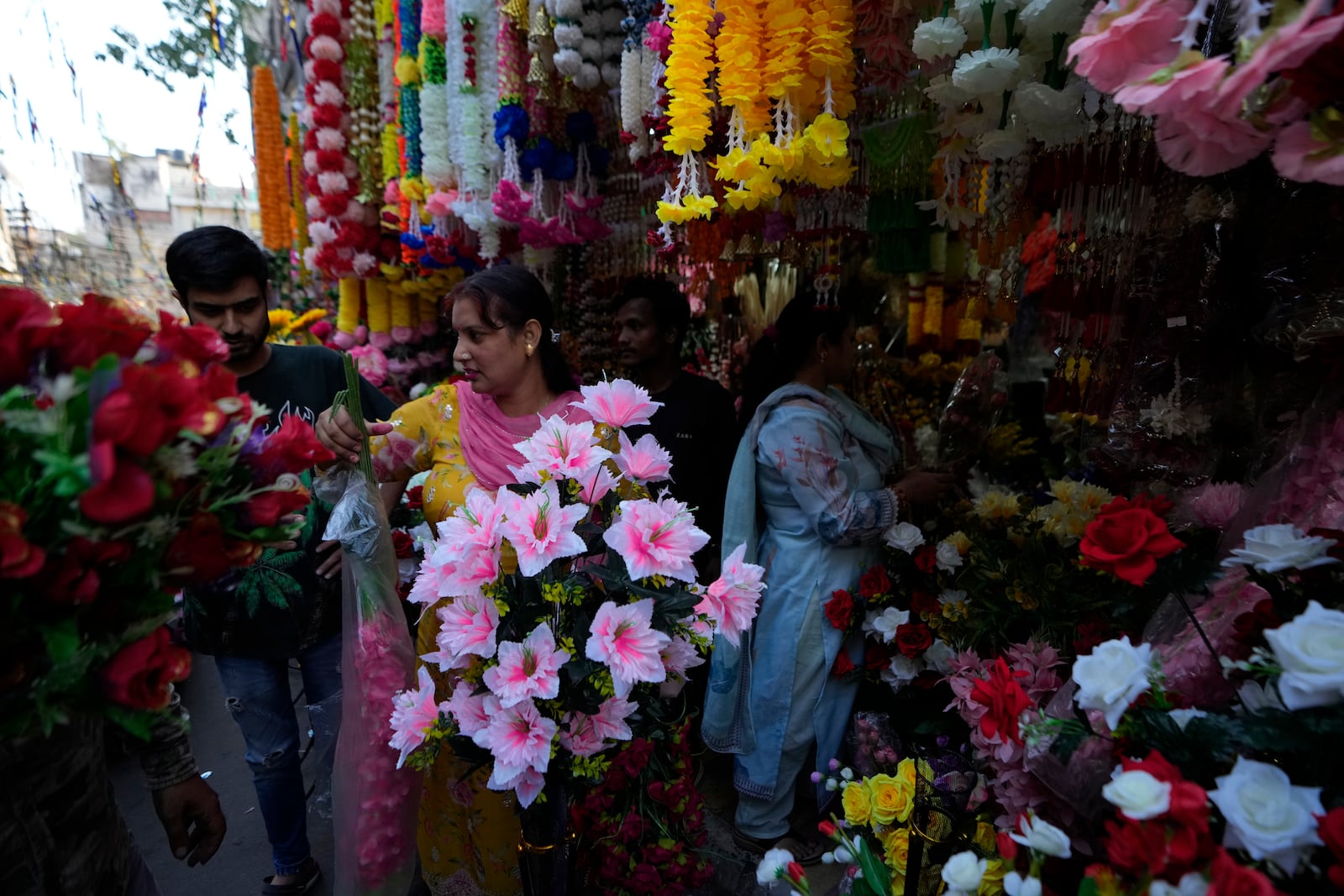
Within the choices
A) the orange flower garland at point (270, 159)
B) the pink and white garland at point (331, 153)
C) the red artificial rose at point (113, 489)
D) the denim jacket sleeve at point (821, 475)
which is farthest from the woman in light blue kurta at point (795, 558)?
the orange flower garland at point (270, 159)

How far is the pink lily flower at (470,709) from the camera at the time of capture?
1.04m

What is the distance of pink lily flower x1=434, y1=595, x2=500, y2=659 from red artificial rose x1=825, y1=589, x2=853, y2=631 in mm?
1290

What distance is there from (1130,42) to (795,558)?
1.58m

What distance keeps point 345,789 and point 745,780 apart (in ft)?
3.94

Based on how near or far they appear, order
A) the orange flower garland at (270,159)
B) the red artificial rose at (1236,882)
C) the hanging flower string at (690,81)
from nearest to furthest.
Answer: the red artificial rose at (1236,882) → the hanging flower string at (690,81) → the orange flower garland at (270,159)

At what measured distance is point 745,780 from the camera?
2.15m

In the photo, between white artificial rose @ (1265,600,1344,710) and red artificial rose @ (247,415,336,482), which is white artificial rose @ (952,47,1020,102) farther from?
red artificial rose @ (247,415,336,482)

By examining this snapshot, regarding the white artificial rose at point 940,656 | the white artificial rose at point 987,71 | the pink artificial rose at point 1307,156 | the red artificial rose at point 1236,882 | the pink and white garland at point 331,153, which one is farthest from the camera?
the pink and white garland at point 331,153

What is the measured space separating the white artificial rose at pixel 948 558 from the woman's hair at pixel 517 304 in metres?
1.17

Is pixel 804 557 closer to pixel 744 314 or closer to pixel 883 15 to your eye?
pixel 883 15

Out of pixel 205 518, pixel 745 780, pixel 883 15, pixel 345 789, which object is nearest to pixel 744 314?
pixel 883 15

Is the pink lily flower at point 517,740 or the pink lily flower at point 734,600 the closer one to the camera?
the pink lily flower at point 517,740

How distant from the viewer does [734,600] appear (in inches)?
44.3

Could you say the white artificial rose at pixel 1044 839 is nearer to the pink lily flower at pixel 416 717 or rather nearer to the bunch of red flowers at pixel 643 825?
the bunch of red flowers at pixel 643 825
